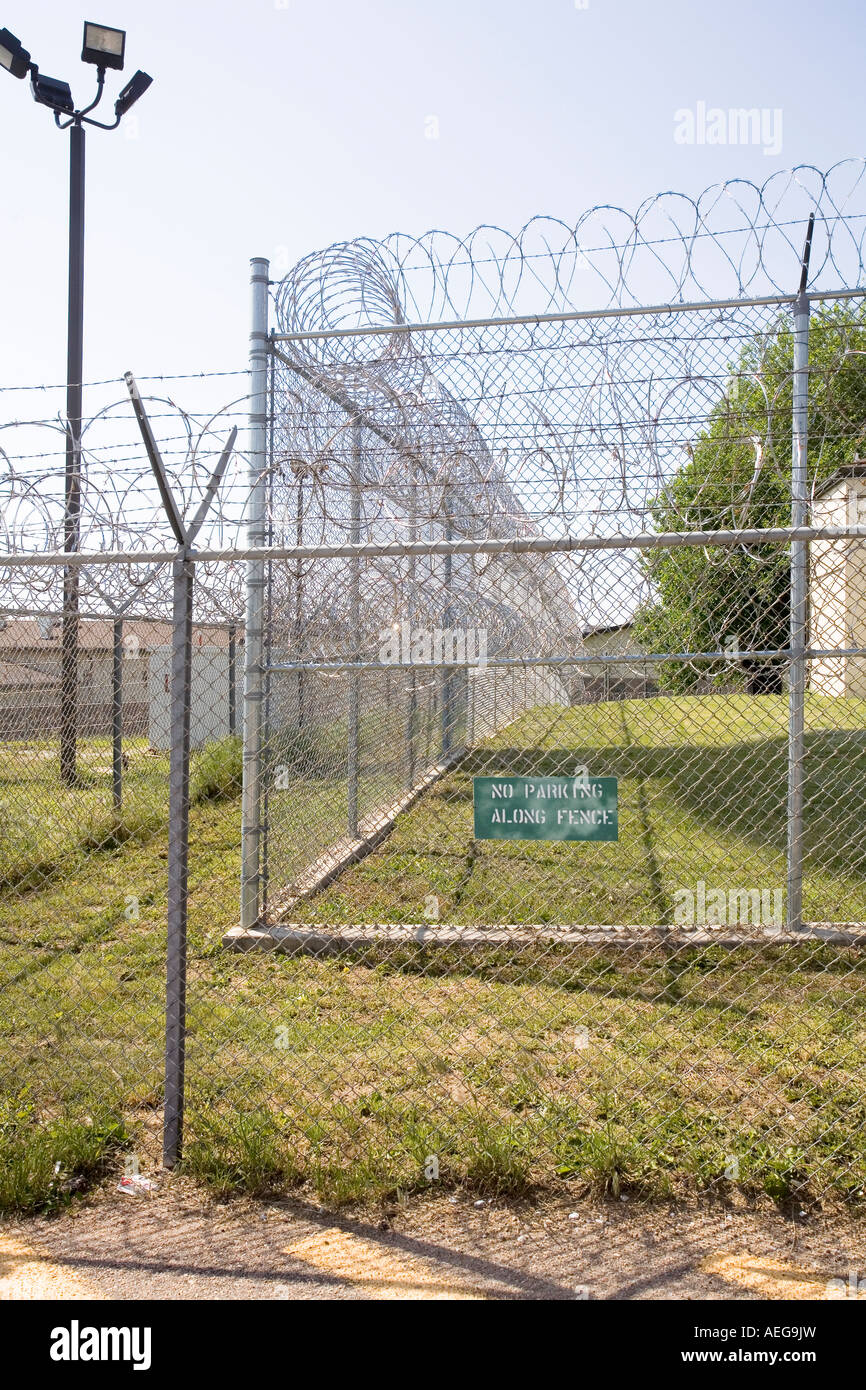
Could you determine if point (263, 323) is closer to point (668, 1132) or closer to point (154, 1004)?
point (154, 1004)

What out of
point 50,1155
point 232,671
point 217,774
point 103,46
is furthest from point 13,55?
point 50,1155

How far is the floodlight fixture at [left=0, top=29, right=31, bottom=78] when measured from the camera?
8.70 meters

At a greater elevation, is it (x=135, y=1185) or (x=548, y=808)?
(x=548, y=808)

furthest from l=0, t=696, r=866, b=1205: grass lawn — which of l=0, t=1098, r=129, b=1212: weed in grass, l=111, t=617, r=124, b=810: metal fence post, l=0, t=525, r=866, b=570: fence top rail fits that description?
l=0, t=525, r=866, b=570: fence top rail

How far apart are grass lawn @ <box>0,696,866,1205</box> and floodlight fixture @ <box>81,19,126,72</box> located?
6816 millimetres

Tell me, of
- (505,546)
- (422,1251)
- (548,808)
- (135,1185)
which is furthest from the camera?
(548,808)

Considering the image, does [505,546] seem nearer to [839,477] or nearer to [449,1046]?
[449,1046]

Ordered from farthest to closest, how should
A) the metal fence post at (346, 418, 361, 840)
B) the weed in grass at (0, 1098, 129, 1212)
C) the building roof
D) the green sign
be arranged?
the metal fence post at (346, 418, 361, 840)
the building roof
the green sign
the weed in grass at (0, 1098, 129, 1212)

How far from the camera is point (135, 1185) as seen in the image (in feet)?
10.2

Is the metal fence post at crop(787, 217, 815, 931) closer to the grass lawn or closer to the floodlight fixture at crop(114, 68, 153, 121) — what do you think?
the grass lawn

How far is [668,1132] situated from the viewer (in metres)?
3.32

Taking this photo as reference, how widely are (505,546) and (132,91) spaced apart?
8.26m

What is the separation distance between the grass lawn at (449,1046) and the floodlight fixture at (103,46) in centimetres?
682

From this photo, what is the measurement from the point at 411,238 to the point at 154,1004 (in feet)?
Result: 13.3
